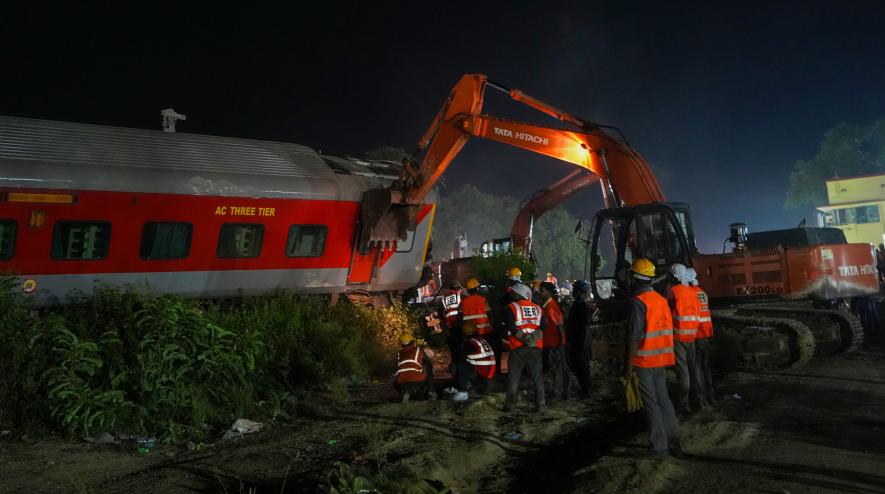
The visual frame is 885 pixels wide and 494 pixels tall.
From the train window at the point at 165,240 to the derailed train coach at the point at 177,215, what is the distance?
0.05 feet

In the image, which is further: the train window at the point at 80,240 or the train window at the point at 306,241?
the train window at the point at 306,241

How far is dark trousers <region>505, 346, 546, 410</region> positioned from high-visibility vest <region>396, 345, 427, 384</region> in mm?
1331

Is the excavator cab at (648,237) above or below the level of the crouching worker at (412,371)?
above

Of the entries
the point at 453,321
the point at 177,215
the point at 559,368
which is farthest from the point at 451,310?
the point at 177,215

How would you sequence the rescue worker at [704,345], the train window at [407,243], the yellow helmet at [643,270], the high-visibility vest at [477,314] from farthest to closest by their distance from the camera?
the train window at [407,243] → the high-visibility vest at [477,314] → the rescue worker at [704,345] → the yellow helmet at [643,270]

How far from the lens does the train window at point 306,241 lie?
10383 mm

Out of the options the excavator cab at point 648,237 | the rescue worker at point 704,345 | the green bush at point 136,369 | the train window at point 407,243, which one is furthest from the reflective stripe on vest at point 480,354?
the train window at point 407,243

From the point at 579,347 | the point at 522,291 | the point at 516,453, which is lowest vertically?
the point at 516,453

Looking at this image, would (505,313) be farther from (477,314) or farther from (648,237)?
(648,237)

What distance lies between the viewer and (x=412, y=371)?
7.25 meters

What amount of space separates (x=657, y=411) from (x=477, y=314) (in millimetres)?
3328

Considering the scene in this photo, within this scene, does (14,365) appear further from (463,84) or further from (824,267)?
(824,267)

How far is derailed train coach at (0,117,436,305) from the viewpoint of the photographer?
8016mm

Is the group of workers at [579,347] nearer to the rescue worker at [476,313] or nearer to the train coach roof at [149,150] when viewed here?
the rescue worker at [476,313]
